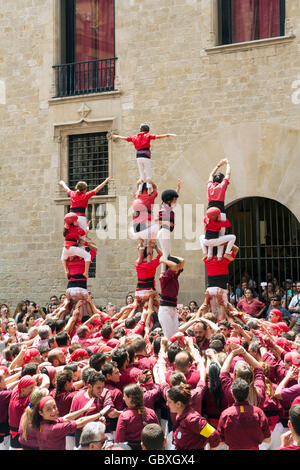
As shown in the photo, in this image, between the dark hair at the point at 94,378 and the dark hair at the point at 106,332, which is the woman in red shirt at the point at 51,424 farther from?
the dark hair at the point at 106,332

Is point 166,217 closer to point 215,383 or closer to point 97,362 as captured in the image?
point 97,362

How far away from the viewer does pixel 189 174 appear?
16203mm

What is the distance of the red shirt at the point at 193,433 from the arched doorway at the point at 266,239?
35.8 ft

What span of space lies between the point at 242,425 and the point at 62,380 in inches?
75.5

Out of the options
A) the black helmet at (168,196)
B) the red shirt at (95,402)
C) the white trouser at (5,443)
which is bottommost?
the white trouser at (5,443)

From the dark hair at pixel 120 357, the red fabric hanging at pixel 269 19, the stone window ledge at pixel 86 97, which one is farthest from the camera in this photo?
the stone window ledge at pixel 86 97

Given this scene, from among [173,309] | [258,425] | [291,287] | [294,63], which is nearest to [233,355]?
[258,425]

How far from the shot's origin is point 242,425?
4922 millimetres

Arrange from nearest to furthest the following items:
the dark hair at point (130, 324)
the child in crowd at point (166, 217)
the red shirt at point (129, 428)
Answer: the red shirt at point (129, 428), the child in crowd at point (166, 217), the dark hair at point (130, 324)

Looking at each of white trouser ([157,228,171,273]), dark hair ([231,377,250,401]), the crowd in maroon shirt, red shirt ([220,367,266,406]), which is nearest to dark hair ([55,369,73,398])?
the crowd in maroon shirt

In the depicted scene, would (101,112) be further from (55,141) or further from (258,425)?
(258,425)

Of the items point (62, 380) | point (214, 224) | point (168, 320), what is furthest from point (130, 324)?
point (62, 380)

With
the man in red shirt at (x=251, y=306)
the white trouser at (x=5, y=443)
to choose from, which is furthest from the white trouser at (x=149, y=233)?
the white trouser at (x=5, y=443)

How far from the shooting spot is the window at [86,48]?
59.3 ft
